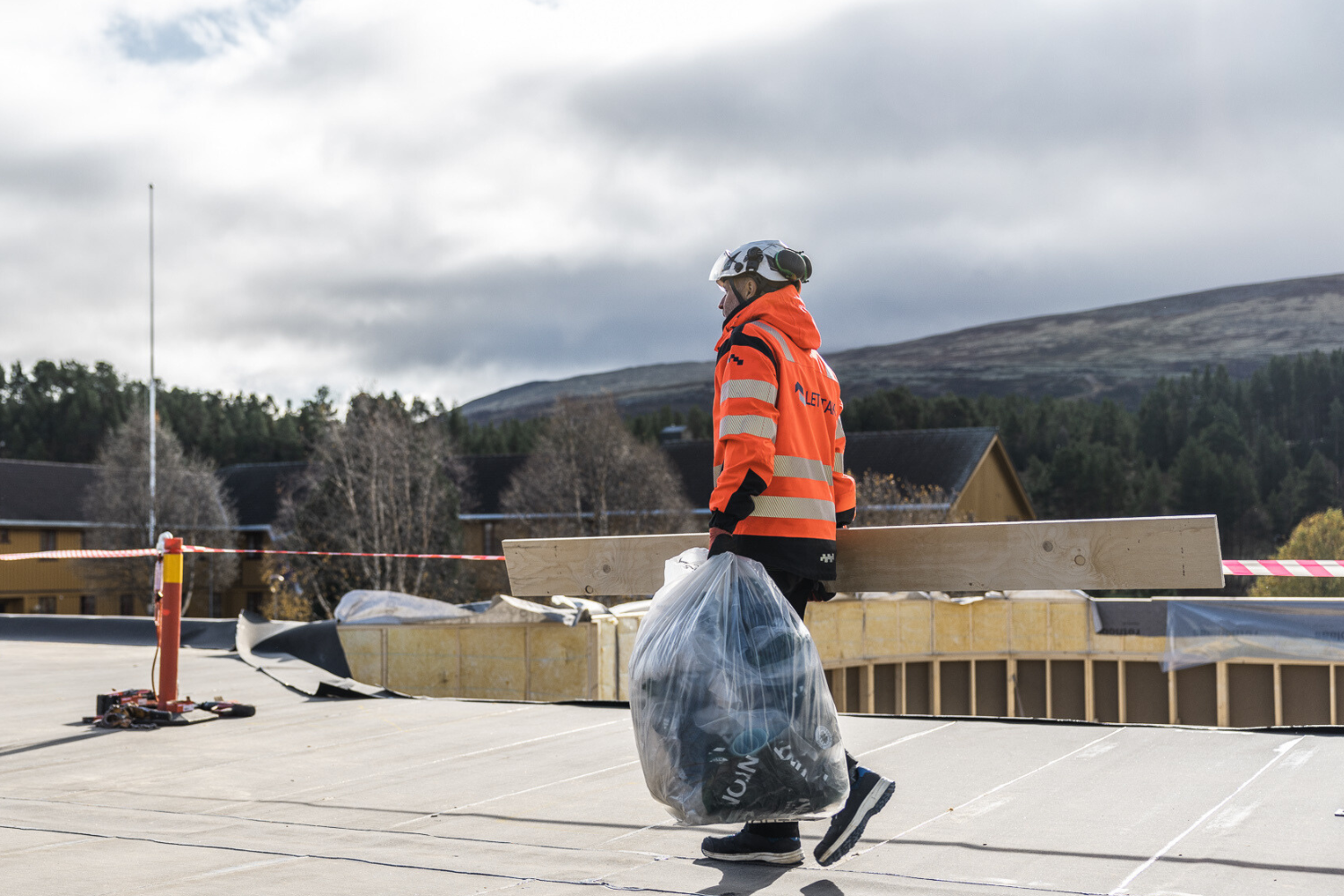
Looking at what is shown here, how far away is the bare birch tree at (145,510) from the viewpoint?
166ft

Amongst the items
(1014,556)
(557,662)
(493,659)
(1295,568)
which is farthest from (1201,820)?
(493,659)

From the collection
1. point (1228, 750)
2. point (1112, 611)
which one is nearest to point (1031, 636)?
point (1112, 611)

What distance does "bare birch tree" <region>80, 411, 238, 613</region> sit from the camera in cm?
5047

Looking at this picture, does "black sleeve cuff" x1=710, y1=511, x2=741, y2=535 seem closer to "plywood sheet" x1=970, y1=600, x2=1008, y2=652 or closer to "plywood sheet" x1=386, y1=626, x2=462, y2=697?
"plywood sheet" x1=386, y1=626, x2=462, y2=697

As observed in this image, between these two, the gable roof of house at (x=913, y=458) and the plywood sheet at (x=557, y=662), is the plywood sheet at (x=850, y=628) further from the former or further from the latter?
the gable roof of house at (x=913, y=458)

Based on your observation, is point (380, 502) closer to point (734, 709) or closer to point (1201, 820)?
point (1201, 820)

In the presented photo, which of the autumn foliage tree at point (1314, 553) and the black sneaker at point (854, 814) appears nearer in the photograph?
the black sneaker at point (854, 814)

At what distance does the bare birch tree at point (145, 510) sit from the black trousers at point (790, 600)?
49.9 metres

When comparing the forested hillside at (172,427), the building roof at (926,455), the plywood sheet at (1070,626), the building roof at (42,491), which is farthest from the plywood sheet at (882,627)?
the forested hillside at (172,427)

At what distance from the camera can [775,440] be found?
3.76 m

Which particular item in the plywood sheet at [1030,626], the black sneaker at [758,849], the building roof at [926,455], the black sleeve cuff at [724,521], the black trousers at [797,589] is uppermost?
the building roof at [926,455]

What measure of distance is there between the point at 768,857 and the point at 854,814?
1.20ft

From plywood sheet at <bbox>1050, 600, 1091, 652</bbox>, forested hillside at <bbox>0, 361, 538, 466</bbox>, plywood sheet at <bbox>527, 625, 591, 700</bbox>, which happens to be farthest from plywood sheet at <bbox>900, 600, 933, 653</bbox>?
forested hillside at <bbox>0, 361, 538, 466</bbox>

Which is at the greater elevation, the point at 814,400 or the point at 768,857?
the point at 814,400
